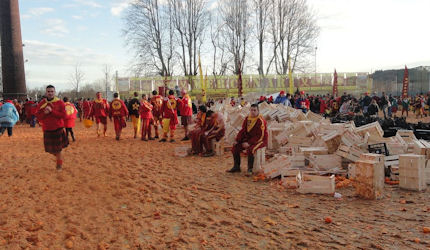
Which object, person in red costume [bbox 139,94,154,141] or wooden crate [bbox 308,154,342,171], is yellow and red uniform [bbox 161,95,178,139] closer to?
person in red costume [bbox 139,94,154,141]

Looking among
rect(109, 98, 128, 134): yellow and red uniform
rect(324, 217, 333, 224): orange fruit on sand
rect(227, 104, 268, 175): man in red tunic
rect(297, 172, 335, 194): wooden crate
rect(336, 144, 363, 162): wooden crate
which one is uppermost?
rect(109, 98, 128, 134): yellow and red uniform

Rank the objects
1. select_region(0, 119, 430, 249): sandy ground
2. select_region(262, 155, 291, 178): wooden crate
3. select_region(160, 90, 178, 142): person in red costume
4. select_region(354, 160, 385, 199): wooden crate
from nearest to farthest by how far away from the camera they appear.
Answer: select_region(0, 119, 430, 249): sandy ground
select_region(354, 160, 385, 199): wooden crate
select_region(262, 155, 291, 178): wooden crate
select_region(160, 90, 178, 142): person in red costume

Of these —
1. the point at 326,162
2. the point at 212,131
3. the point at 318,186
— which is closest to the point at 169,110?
the point at 212,131

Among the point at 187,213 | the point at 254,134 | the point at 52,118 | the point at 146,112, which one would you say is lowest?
the point at 187,213

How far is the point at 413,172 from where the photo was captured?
5312mm

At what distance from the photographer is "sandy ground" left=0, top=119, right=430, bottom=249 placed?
139 inches

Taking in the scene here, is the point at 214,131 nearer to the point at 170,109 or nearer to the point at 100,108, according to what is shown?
the point at 170,109

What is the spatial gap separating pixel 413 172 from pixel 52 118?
6.78 meters

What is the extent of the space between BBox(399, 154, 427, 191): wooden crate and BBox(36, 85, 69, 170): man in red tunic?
21.1ft

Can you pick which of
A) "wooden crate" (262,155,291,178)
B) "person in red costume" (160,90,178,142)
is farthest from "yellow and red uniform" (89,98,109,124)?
"wooden crate" (262,155,291,178)

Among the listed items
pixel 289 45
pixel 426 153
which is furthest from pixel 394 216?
pixel 289 45

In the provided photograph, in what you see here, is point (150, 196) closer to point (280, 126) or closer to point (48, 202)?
point (48, 202)

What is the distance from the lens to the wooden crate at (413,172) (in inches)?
206

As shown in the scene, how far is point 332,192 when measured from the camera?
518 cm
